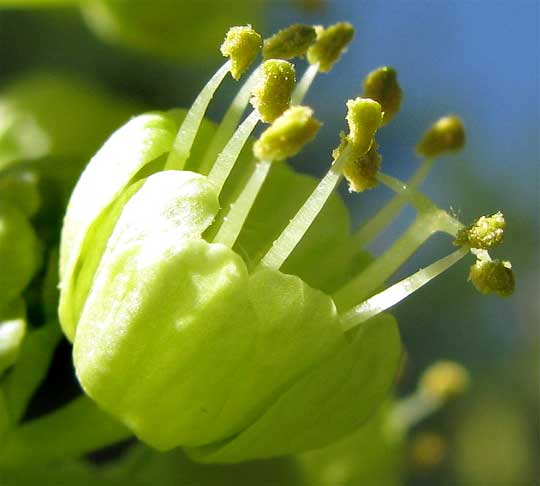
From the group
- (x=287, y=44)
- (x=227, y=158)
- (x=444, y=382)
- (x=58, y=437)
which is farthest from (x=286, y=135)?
(x=444, y=382)

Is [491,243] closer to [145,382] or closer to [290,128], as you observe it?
[290,128]

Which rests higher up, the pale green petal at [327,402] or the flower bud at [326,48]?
the flower bud at [326,48]

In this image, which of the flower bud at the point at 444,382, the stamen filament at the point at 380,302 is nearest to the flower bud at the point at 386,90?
the stamen filament at the point at 380,302

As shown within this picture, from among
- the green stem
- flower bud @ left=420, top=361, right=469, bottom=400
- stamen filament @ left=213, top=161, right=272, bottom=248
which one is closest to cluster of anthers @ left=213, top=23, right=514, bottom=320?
stamen filament @ left=213, top=161, right=272, bottom=248

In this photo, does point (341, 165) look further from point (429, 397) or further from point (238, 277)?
point (429, 397)

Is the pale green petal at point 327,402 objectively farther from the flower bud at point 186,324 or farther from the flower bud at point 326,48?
the flower bud at point 326,48

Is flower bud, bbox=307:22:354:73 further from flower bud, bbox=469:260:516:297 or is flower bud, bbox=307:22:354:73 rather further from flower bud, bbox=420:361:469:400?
flower bud, bbox=420:361:469:400

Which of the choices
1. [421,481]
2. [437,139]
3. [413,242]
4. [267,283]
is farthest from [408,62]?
[267,283]
